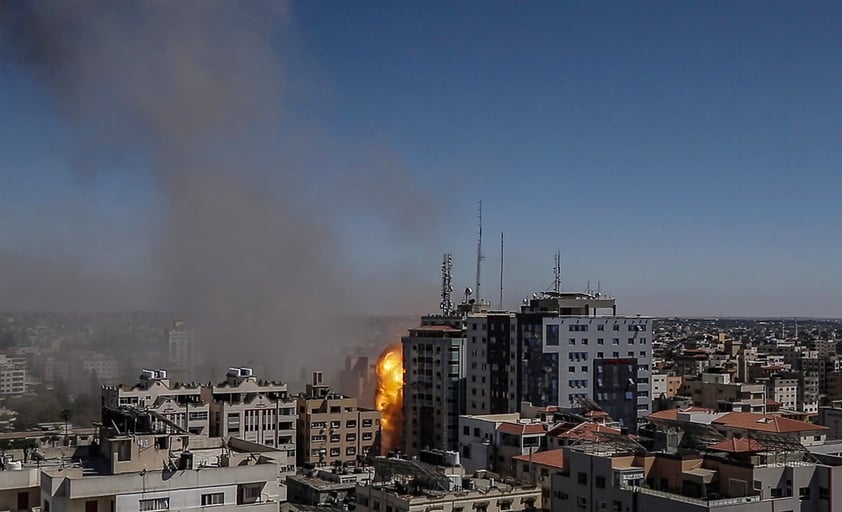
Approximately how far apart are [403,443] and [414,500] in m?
19.7

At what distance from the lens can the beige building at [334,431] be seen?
98.9 feet

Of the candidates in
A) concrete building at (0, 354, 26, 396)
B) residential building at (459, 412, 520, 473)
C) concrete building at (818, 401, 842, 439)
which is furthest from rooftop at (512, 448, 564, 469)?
concrete building at (0, 354, 26, 396)

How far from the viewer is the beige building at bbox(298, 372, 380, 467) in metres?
30.1

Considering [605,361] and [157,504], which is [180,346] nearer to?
[605,361]

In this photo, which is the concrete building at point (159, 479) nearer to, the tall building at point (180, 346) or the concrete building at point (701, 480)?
the concrete building at point (701, 480)

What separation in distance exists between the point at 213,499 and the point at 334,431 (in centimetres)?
1992

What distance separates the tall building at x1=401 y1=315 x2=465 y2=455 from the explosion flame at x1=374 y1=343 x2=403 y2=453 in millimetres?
1341

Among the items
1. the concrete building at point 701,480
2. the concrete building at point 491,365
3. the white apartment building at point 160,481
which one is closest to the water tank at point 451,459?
the concrete building at point 701,480

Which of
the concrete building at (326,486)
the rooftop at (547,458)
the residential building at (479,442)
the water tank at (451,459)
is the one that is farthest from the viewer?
the residential building at (479,442)

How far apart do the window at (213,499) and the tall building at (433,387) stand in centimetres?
2167

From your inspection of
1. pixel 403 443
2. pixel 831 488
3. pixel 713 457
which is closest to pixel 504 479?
pixel 713 457

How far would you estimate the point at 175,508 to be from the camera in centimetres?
1069

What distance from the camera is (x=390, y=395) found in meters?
39.1

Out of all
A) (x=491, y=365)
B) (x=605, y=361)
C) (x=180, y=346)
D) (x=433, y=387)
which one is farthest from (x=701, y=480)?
(x=180, y=346)
